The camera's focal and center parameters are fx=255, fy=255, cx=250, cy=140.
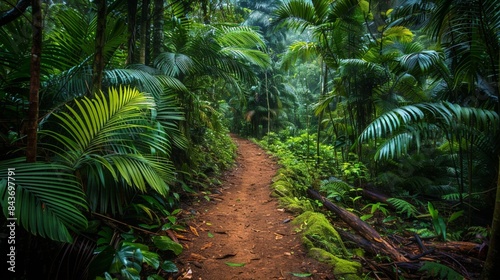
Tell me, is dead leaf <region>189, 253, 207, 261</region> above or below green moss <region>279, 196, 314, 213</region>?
below

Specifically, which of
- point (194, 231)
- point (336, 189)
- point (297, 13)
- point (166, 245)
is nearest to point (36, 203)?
point (166, 245)

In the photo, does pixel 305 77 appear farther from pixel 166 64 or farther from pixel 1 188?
pixel 1 188

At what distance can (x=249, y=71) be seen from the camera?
5.04 m

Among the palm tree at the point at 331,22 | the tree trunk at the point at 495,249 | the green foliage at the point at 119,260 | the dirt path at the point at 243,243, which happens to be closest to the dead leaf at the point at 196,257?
the dirt path at the point at 243,243

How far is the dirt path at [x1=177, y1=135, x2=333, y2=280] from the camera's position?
7.99 ft

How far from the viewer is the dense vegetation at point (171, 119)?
1.83 m

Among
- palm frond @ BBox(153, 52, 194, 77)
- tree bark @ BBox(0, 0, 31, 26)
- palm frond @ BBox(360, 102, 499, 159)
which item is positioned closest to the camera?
tree bark @ BBox(0, 0, 31, 26)

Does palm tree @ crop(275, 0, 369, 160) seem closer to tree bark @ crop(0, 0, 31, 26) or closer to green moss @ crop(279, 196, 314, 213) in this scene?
green moss @ crop(279, 196, 314, 213)

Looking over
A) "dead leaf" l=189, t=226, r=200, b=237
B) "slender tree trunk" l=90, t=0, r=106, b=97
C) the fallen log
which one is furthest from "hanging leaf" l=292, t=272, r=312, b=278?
"slender tree trunk" l=90, t=0, r=106, b=97

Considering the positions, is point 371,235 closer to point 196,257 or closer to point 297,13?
point 196,257

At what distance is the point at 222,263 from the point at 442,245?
106 inches

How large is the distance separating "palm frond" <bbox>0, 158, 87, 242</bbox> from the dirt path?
1.18m

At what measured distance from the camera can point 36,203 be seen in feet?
5.10

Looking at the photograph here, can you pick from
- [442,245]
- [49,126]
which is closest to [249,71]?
[49,126]
